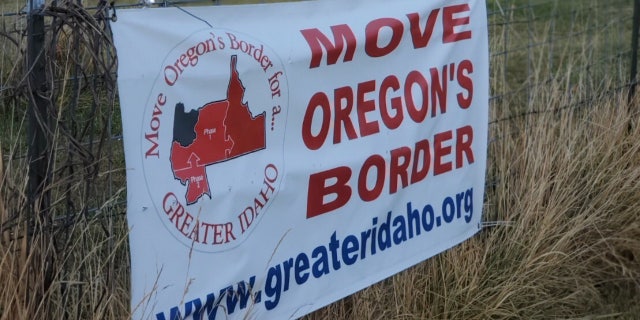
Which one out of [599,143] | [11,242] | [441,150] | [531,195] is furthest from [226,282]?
[599,143]

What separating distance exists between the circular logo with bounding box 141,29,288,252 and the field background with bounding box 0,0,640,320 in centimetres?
18

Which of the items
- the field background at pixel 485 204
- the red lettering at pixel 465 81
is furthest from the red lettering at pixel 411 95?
the field background at pixel 485 204

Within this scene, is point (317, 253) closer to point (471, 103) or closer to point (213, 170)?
point (213, 170)

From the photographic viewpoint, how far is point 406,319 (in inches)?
170

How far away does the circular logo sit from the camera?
314 cm

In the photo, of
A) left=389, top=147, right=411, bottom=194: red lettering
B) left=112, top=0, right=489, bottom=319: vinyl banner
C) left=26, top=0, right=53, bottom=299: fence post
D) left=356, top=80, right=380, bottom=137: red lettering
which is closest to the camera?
left=26, top=0, right=53, bottom=299: fence post

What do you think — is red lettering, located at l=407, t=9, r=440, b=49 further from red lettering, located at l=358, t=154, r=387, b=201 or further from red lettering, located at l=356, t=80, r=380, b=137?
red lettering, located at l=358, t=154, r=387, b=201

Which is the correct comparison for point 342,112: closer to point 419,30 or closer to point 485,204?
point 419,30

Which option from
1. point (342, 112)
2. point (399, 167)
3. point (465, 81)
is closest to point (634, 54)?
point (465, 81)

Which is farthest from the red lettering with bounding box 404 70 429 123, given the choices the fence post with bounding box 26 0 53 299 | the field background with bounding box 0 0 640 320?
the fence post with bounding box 26 0 53 299

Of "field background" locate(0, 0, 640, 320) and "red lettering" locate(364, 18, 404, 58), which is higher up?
"red lettering" locate(364, 18, 404, 58)

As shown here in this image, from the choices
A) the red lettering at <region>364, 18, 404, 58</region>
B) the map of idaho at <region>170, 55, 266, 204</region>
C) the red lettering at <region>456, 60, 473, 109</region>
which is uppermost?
the red lettering at <region>364, 18, 404, 58</region>

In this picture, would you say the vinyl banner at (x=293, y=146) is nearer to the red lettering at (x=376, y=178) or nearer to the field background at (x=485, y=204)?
the red lettering at (x=376, y=178)

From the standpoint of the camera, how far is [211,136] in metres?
3.29
